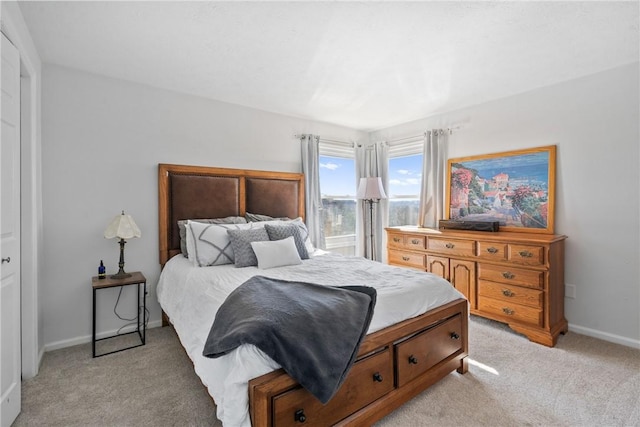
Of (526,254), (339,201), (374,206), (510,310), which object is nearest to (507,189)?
(526,254)

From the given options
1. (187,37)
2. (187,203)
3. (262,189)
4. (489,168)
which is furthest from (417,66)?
(187,203)

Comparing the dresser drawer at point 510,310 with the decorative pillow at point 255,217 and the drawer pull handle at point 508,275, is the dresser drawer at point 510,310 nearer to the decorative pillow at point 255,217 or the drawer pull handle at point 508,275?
the drawer pull handle at point 508,275

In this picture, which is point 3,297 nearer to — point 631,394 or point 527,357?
point 527,357

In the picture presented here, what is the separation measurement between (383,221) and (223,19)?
139 inches

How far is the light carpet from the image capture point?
71.6 inches

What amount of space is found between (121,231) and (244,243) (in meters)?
1.06

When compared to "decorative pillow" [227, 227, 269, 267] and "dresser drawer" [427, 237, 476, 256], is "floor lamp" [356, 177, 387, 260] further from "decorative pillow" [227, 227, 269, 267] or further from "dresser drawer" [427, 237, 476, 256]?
"decorative pillow" [227, 227, 269, 267]

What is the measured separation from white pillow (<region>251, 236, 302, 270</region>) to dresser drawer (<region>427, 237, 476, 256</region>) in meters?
1.68

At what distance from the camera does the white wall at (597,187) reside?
272 centimetres

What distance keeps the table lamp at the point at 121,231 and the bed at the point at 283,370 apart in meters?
0.37

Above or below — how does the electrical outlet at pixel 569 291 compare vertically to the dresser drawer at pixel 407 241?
below

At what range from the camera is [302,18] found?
2021 mm

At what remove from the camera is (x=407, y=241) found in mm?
3877

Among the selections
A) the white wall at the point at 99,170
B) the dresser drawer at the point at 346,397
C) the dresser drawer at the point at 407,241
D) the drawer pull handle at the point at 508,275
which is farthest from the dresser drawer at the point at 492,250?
the white wall at the point at 99,170
